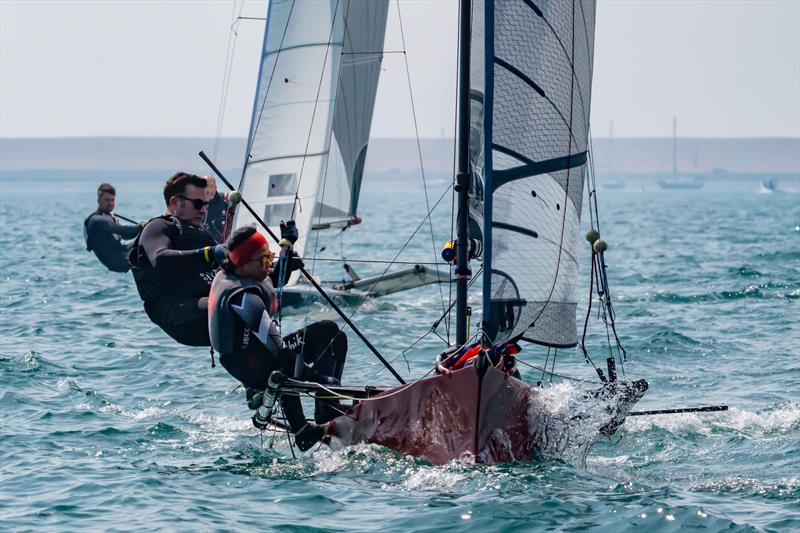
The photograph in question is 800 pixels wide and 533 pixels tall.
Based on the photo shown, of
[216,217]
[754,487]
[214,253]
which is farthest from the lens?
[216,217]

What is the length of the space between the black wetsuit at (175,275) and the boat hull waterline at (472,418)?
1.18 m

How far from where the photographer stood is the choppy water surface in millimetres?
6367

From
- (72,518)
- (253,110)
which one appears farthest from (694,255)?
(72,518)

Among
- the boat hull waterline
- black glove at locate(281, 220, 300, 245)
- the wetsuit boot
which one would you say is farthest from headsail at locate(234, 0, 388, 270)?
the boat hull waterline

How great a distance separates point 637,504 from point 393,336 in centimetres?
723

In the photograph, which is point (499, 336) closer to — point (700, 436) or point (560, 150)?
point (560, 150)

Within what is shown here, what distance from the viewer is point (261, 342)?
24.1 ft

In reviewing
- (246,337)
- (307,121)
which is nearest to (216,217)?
(307,121)

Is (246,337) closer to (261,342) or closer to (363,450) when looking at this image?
(261,342)

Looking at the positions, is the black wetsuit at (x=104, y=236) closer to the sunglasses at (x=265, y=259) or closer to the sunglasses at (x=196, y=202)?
the sunglasses at (x=196, y=202)

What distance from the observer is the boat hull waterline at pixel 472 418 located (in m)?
6.76

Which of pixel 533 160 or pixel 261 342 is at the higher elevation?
pixel 533 160

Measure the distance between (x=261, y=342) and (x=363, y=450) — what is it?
889 millimetres

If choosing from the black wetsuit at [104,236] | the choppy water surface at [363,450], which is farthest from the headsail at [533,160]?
the black wetsuit at [104,236]
